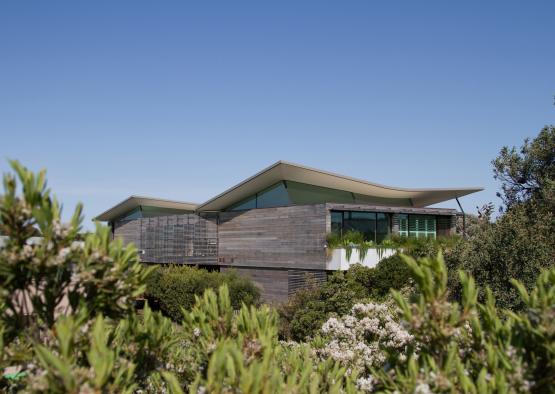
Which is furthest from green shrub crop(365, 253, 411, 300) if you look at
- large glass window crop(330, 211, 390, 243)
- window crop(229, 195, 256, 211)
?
window crop(229, 195, 256, 211)

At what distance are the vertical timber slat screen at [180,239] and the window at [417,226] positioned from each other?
1260 centimetres

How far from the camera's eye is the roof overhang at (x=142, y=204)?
4047 centimetres

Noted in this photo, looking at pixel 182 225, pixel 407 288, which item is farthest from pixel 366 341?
pixel 182 225

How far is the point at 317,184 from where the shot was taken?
30969 mm

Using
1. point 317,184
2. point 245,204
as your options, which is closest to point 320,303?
point 317,184

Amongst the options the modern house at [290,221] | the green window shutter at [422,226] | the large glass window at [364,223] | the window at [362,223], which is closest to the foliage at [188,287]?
the modern house at [290,221]

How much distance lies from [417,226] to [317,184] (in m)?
6.20

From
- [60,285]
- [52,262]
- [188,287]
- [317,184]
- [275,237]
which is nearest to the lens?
[52,262]

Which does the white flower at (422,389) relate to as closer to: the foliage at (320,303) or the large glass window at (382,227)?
the foliage at (320,303)

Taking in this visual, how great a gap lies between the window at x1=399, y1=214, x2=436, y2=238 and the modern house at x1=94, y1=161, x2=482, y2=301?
0.06 meters

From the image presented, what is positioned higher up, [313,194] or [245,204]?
[313,194]

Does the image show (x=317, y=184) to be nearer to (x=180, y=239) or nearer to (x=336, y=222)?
(x=336, y=222)

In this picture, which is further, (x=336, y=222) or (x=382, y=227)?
(x=382, y=227)

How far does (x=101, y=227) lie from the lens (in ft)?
17.0
